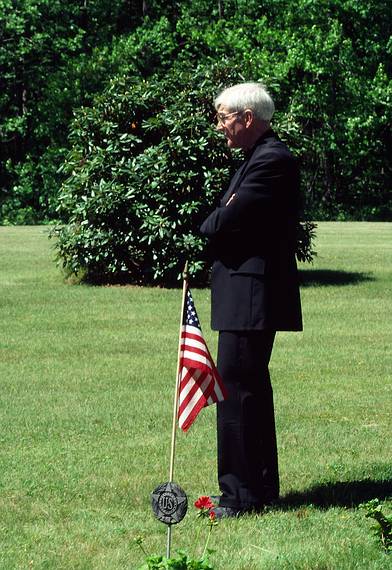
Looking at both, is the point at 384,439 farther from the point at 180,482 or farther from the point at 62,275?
the point at 62,275

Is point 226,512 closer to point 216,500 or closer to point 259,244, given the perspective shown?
point 216,500

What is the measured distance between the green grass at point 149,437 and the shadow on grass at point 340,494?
0.03 ft

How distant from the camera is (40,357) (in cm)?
1080

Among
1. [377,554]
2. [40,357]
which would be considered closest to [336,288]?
[40,357]

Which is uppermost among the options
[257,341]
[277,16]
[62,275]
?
[277,16]

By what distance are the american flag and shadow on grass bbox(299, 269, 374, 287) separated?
38.7ft

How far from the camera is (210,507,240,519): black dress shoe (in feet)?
18.0

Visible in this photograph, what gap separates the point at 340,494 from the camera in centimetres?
597

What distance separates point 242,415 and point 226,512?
47cm

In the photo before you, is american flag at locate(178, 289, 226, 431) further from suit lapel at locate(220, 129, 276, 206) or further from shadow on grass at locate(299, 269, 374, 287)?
shadow on grass at locate(299, 269, 374, 287)

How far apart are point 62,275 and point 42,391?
9144mm

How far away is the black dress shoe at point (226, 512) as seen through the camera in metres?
5.48

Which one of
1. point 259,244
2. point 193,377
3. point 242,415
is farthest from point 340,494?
point 259,244

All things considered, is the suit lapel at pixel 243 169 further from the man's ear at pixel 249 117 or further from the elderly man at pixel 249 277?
the man's ear at pixel 249 117
